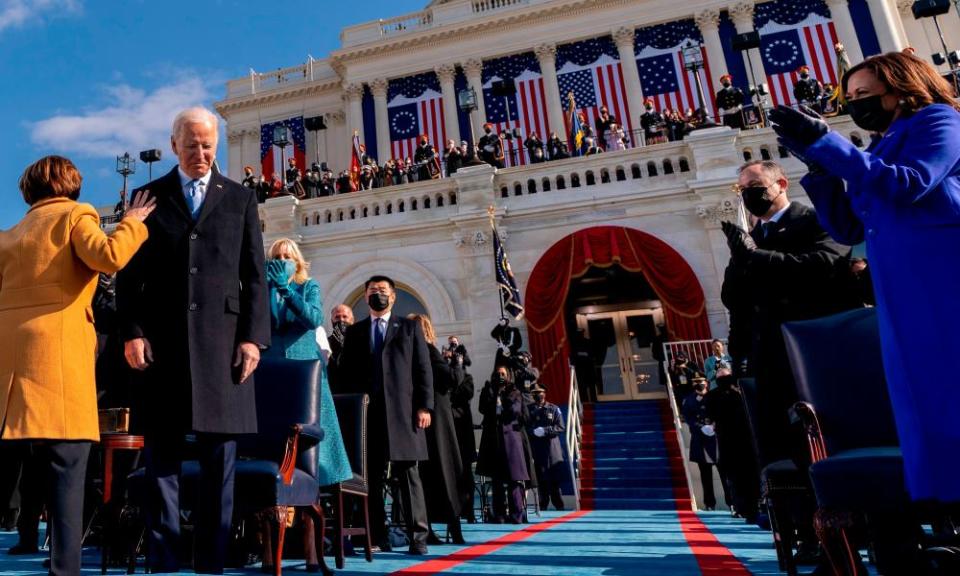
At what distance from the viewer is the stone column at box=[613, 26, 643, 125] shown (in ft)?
65.2

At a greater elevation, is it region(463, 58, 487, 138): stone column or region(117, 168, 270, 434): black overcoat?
region(463, 58, 487, 138): stone column

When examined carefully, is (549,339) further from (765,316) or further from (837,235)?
(837,235)

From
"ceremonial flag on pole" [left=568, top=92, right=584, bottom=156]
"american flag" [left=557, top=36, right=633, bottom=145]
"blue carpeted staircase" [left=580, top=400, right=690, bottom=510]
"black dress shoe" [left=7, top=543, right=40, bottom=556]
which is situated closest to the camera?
"black dress shoe" [left=7, top=543, right=40, bottom=556]

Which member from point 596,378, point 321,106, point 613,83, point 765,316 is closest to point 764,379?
point 765,316

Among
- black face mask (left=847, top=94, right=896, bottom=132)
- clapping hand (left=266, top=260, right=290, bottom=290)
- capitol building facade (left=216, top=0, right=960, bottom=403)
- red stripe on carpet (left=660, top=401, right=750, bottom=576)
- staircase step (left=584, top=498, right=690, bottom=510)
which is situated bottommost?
staircase step (left=584, top=498, right=690, bottom=510)

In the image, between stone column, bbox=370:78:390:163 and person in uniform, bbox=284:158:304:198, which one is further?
stone column, bbox=370:78:390:163

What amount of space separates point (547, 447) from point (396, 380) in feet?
16.0

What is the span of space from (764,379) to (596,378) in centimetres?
1211

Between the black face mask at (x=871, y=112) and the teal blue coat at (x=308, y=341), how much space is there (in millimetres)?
2935

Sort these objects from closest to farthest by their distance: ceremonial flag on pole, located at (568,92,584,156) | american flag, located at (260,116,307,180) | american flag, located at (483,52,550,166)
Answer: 1. ceremonial flag on pole, located at (568,92,584,156)
2. american flag, located at (483,52,550,166)
3. american flag, located at (260,116,307,180)

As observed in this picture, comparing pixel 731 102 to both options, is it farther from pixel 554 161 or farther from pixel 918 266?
pixel 918 266

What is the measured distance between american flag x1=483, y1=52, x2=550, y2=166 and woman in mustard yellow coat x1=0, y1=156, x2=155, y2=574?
18.5m

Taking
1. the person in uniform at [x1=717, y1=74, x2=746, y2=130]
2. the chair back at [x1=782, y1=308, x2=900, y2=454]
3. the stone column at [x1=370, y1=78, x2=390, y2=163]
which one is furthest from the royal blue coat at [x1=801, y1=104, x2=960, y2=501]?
the stone column at [x1=370, y1=78, x2=390, y2=163]

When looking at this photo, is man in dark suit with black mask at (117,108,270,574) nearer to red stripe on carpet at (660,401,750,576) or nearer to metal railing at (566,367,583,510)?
red stripe on carpet at (660,401,750,576)
